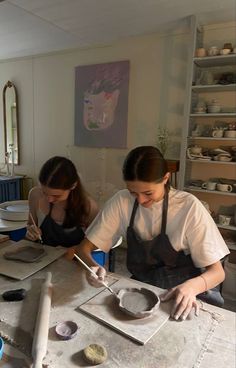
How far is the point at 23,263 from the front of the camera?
1.21m

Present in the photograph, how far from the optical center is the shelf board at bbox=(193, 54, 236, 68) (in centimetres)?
222

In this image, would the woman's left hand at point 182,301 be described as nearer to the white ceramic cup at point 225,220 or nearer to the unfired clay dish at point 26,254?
the unfired clay dish at point 26,254

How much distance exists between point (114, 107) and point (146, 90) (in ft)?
1.32

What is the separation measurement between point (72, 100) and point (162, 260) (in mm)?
2684

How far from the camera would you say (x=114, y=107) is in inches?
121

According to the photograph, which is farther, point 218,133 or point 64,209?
point 218,133

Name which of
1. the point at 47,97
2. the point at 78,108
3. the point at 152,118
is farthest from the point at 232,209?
the point at 47,97

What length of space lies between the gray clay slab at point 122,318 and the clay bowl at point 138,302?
17mm

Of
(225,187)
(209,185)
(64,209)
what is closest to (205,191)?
(209,185)

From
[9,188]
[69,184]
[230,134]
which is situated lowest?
[9,188]

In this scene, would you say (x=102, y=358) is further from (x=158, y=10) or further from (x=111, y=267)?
(x=158, y=10)

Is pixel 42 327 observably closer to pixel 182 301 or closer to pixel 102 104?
pixel 182 301

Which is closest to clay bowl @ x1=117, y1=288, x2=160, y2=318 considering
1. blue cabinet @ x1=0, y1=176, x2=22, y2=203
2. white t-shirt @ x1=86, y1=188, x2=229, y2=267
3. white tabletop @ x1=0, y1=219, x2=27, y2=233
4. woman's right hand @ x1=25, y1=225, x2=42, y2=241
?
white t-shirt @ x1=86, y1=188, x2=229, y2=267

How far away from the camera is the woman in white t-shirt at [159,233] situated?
1.10 meters
